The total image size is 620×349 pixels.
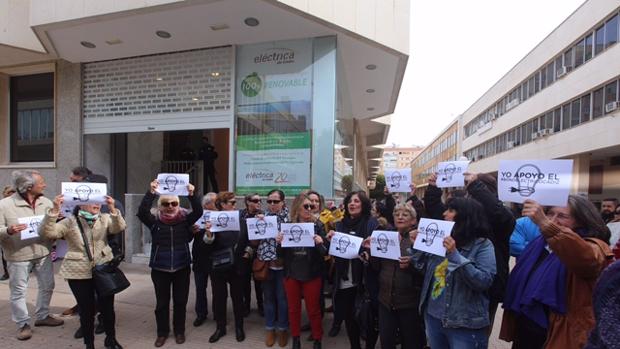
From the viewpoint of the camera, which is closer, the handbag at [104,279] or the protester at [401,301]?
the protester at [401,301]

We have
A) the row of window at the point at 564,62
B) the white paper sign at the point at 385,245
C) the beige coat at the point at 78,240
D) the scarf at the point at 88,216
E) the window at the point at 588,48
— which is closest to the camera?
the white paper sign at the point at 385,245

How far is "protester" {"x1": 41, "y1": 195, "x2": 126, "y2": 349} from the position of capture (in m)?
4.20

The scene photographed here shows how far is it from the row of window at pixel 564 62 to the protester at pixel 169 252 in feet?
72.9

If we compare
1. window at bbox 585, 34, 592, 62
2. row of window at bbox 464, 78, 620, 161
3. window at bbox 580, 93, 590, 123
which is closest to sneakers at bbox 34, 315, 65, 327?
row of window at bbox 464, 78, 620, 161

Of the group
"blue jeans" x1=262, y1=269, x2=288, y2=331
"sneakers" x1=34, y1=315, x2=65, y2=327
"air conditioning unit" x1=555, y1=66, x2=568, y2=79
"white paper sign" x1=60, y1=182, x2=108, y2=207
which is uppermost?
"air conditioning unit" x1=555, y1=66, x2=568, y2=79

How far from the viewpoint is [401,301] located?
11.7 feet

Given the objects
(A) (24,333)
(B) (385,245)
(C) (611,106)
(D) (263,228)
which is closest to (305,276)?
(D) (263,228)

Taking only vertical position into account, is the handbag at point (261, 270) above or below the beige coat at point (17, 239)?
below

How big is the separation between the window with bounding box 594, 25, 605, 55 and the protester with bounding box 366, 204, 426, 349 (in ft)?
73.3

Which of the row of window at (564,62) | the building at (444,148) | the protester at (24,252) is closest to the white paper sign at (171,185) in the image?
the protester at (24,252)

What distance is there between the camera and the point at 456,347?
294 cm

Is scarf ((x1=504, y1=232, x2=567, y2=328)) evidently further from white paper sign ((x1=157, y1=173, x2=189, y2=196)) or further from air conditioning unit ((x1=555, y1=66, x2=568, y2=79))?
air conditioning unit ((x1=555, y1=66, x2=568, y2=79))

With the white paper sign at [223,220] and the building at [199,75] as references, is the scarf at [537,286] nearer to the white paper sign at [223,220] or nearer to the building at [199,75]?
the white paper sign at [223,220]

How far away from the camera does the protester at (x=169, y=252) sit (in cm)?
457
